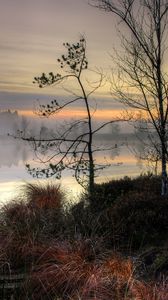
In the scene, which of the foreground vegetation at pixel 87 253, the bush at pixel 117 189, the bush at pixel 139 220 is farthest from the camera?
the bush at pixel 117 189

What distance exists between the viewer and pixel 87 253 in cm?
873

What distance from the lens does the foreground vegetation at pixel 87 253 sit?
284 inches

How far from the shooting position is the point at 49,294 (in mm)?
7578

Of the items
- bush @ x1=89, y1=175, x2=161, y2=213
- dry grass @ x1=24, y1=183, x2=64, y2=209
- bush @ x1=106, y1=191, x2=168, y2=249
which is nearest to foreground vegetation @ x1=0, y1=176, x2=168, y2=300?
bush @ x1=106, y1=191, x2=168, y2=249

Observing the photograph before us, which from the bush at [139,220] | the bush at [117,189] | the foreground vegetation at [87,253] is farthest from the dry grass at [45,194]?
the bush at [139,220]

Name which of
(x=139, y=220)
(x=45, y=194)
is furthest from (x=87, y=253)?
(x=45, y=194)

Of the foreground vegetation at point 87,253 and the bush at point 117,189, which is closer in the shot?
the foreground vegetation at point 87,253

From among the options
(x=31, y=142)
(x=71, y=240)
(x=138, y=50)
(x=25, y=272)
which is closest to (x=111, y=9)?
(x=138, y=50)

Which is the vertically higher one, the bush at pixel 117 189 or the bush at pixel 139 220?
the bush at pixel 117 189

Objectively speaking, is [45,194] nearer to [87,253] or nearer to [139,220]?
[139,220]

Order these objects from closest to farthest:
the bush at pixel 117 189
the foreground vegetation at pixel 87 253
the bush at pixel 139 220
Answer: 1. the foreground vegetation at pixel 87 253
2. the bush at pixel 139 220
3. the bush at pixel 117 189

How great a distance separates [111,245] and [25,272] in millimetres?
3585

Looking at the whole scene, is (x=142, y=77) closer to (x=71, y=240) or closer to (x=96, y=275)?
(x=71, y=240)

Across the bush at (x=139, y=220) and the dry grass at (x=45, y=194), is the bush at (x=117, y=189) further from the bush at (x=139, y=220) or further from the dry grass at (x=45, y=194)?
the bush at (x=139, y=220)
